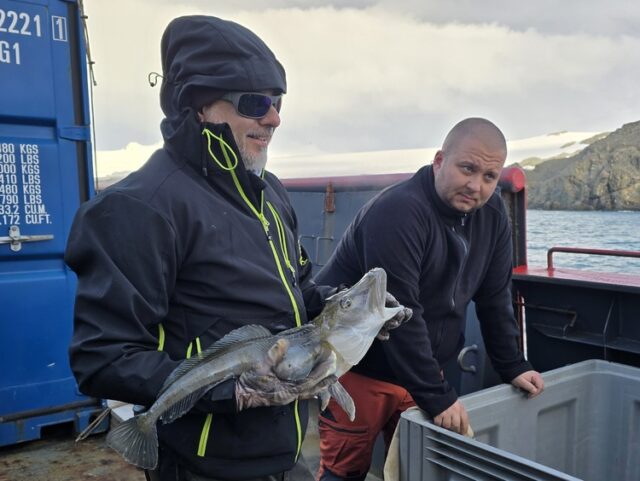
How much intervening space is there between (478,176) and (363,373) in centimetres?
106

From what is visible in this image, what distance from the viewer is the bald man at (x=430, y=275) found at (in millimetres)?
2398

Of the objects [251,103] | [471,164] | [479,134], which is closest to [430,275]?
[471,164]

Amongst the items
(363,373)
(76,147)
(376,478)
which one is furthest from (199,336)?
(76,147)

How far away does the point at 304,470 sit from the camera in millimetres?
2033

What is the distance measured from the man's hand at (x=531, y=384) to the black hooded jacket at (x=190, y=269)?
3.30ft

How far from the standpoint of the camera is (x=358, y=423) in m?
2.71

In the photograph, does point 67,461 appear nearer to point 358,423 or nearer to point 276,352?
point 358,423

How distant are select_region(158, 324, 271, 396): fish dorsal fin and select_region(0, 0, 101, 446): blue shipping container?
9.12 ft

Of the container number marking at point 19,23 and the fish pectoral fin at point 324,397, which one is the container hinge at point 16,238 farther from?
the fish pectoral fin at point 324,397

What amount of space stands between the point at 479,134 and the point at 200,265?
146 cm

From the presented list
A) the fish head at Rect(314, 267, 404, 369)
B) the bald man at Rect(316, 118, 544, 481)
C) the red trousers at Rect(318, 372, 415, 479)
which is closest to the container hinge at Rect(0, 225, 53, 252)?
the bald man at Rect(316, 118, 544, 481)

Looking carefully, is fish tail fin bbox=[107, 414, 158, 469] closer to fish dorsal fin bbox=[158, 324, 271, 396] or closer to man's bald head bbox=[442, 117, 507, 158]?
fish dorsal fin bbox=[158, 324, 271, 396]

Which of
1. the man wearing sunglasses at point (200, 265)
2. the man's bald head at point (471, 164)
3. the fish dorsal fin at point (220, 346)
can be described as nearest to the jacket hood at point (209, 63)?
the man wearing sunglasses at point (200, 265)

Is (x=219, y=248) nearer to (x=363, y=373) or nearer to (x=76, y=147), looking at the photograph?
(x=363, y=373)
